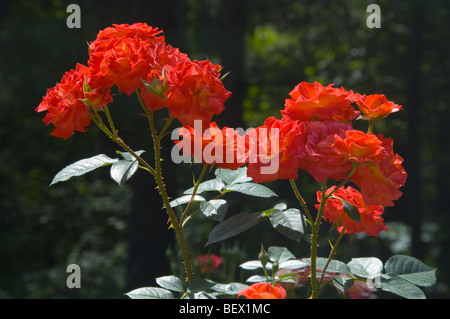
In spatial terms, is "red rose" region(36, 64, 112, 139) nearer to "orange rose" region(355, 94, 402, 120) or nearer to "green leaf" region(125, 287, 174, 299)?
"green leaf" region(125, 287, 174, 299)

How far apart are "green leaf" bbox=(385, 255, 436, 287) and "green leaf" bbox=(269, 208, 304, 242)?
30 cm

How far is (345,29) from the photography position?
6293 millimetres

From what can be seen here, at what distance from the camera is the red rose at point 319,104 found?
36.6 inches

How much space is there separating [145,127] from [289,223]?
2.88 meters

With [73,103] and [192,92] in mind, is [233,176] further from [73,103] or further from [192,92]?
[73,103]

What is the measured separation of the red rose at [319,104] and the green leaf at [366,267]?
315 millimetres

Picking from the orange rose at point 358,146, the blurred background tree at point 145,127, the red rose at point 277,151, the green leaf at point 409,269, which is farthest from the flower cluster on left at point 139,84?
the blurred background tree at point 145,127

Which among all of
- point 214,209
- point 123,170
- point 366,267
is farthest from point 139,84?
point 366,267

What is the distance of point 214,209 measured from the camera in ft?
3.21

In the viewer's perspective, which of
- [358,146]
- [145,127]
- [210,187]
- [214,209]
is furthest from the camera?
[145,127]

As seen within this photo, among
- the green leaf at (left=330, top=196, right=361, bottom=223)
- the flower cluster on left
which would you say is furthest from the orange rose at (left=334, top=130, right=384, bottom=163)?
the flower cluster on left

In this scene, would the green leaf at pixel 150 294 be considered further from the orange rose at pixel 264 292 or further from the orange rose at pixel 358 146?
the orange rose at pixel 358 146

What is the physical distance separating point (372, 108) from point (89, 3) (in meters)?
3.70

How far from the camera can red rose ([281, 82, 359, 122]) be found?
0.93 meters
